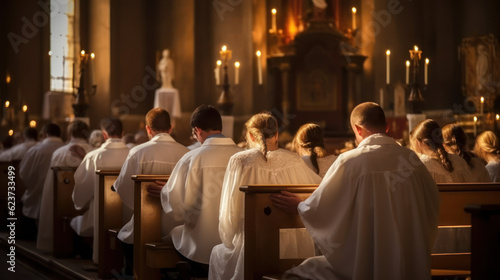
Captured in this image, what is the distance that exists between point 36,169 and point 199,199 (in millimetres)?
4981

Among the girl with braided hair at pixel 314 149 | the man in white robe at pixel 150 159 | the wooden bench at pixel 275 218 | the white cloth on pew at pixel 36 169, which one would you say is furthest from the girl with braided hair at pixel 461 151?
the white cloth on pew at pixel 36 169

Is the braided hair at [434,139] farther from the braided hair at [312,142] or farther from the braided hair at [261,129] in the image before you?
the braided hair at [261,129]

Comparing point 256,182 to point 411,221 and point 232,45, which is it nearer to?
point 411,221

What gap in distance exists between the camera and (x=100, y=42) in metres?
19.6

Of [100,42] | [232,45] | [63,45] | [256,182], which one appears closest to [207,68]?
[232,45]

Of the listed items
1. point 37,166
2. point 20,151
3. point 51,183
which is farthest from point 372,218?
point 20,151

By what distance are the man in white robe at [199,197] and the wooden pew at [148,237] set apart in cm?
24

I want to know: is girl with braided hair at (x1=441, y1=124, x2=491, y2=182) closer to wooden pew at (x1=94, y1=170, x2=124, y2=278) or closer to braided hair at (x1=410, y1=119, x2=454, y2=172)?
braided hair at (x1=410, y1=119, x2=454, y2=172)

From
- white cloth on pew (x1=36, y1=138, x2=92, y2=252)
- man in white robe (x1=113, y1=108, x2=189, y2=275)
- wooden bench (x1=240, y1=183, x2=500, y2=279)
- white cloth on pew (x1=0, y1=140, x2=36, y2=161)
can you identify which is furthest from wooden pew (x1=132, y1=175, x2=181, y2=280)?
Result: white cloth on pew (x1=0, y1=140, x2=36, y2=161)

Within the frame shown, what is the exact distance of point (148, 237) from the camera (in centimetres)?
634

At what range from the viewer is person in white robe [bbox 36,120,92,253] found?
9.16 m

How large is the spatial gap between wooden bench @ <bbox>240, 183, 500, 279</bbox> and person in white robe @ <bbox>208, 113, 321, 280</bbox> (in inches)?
10.9

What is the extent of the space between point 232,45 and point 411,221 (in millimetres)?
15274

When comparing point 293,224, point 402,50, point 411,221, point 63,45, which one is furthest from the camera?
point 63,45
